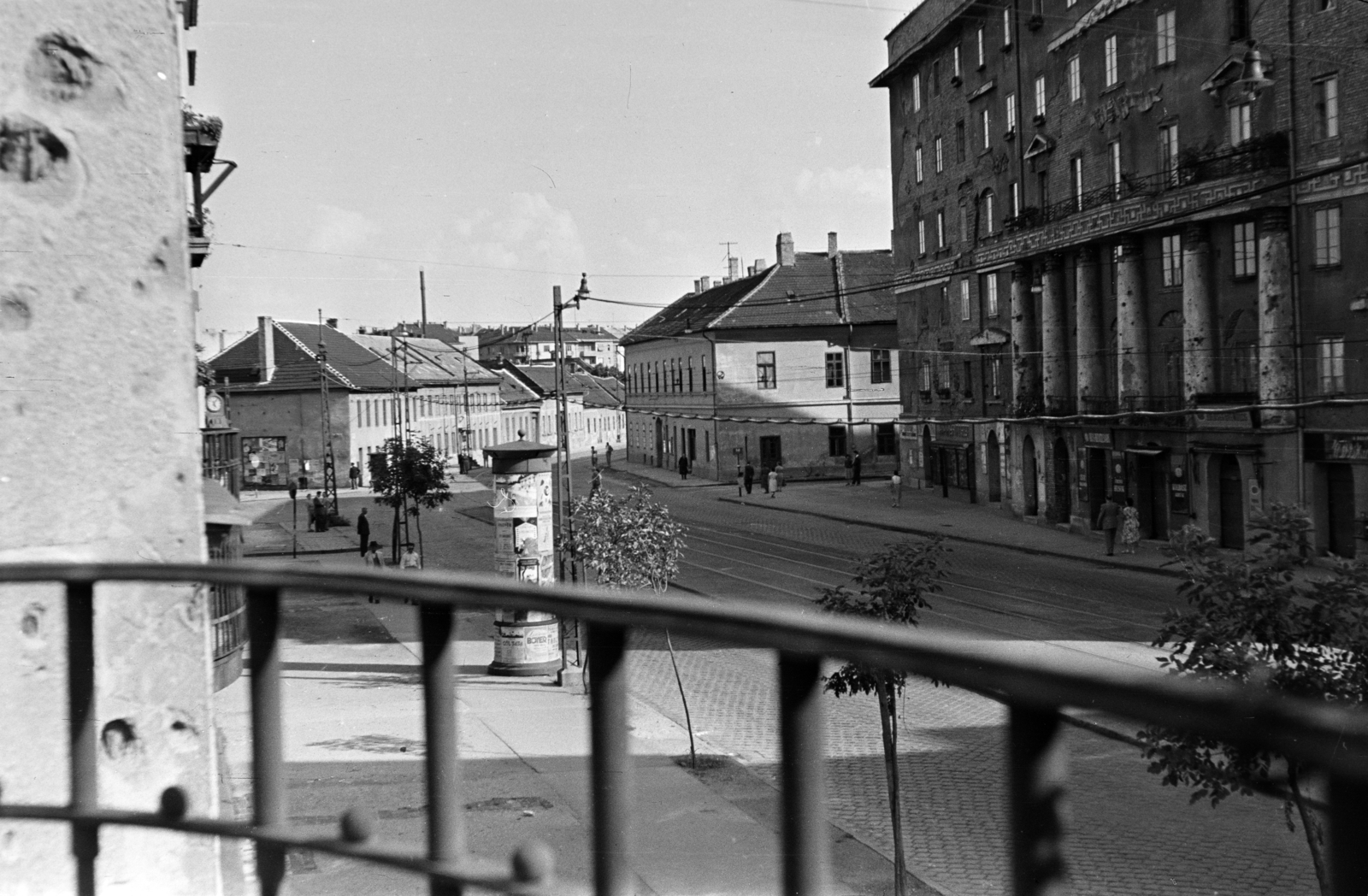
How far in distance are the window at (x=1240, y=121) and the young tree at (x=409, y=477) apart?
70.4ft

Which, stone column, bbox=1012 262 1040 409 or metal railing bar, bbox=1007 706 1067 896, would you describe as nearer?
metal railing bar, bbox=1007 706 1067 896

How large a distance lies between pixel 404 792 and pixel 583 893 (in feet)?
2.01

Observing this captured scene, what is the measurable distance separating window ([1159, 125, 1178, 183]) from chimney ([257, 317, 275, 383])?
47768 mm

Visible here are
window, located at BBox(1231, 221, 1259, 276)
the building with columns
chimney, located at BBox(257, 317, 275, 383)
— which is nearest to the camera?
the building with columns

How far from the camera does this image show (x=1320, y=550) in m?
26.5

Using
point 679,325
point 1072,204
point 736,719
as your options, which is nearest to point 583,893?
point 736,719

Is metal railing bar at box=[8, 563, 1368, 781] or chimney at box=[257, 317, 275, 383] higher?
chimney at box=[257, 317, 275, 383]

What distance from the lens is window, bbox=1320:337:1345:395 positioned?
88.8 ft

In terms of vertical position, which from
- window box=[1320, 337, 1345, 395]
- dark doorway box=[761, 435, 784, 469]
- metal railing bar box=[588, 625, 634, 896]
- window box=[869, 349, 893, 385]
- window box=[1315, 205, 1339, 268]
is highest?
window box=[1315, 205, 1339, 268]

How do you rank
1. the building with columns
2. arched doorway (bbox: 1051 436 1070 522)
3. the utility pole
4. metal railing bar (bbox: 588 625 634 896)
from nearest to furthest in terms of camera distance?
metal railing bar (bbox: 588 625 634 896) < the utility pole < the building with columns < arched doorway (bbox: 1051 436 1070 522)

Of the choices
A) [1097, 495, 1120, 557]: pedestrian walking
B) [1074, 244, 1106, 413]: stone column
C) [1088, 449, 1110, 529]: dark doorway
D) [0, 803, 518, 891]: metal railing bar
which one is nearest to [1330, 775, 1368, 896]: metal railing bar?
[0, 803, 518, 891]: metal railing bar

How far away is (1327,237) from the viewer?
2712 centimetres

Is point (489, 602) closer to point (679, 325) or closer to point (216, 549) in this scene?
point (216, 549)

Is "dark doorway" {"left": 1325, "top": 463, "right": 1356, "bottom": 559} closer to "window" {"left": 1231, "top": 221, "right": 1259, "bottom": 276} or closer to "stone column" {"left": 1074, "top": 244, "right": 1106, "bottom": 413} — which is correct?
"window" {"left": 1231, "top": 221, "right": 1259, "bottom": 276}
